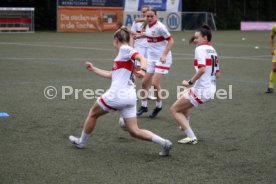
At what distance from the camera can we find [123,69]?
7.34 metres

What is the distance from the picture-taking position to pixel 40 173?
21.1 ft

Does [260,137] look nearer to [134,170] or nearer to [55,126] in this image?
[134,170]

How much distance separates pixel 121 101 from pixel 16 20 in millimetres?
35495

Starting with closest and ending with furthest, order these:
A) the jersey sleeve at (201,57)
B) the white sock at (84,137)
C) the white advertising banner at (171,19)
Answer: the white sock at (84,137) < the jersey sleeve at (201,57) < the white advertising banner at (171,19)

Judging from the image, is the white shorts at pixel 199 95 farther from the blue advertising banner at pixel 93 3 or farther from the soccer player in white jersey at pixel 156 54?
the blue advertising banner at pixel 93 3

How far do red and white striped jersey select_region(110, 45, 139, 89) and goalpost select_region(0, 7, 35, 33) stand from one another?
3418 cm

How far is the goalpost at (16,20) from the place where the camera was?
40.3 meters

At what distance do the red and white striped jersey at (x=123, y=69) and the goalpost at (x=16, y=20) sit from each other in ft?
112

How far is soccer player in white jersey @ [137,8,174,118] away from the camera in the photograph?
34.8 ft

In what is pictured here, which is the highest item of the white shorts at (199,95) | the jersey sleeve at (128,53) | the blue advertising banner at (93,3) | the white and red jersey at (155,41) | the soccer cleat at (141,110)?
the jersey sleeve at (128,53)

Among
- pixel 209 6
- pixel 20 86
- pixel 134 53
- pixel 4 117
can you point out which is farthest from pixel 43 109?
pixel 209 6

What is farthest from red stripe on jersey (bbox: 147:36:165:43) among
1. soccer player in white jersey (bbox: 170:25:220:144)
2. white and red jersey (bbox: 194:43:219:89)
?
white and red jersey (bbox: 194:43:219:89)

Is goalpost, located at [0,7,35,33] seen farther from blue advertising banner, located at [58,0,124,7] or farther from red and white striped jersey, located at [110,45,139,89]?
red and white striped jersey, located at [110,45,139,89]

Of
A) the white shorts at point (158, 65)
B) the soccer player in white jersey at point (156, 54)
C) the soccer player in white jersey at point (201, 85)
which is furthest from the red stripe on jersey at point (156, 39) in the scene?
the soccer player in white jersey at point (201, 85)
